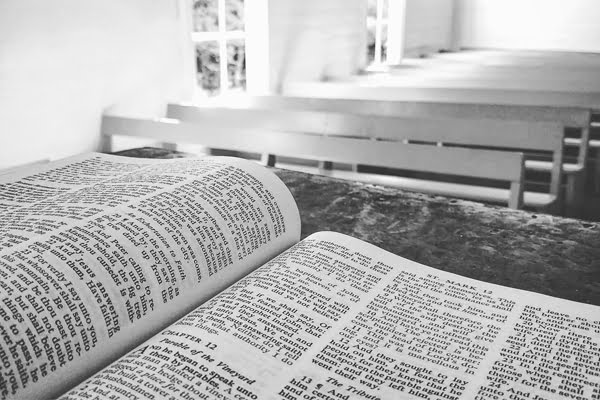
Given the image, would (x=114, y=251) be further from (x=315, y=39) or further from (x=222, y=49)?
(x=315, y=39)

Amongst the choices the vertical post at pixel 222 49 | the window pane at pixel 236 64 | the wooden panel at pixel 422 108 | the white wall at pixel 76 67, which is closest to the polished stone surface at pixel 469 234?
the white wall at pixel 76 67

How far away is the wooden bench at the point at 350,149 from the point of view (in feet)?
6.22

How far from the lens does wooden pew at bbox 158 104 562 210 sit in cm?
236

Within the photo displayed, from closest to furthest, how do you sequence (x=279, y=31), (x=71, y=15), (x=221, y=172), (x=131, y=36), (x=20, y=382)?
1. (x=20, y=382)
2. (x=221, y=172)
3. (x=71, y=15)
4. (x=131, y=36)
5. (x=279, y=31)

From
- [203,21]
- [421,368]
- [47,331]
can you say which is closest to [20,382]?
[47,331]

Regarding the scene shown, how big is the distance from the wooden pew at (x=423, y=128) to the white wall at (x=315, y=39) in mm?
1406

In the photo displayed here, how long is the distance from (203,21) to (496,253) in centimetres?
318

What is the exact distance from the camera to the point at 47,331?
19.1 inches

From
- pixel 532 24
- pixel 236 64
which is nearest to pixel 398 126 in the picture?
pixel 236 64

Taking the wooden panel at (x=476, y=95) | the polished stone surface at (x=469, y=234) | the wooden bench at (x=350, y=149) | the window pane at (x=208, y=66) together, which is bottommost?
the wooden bench at (x=350, y=149)

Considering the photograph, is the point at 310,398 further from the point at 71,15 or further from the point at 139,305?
the point at 71,15

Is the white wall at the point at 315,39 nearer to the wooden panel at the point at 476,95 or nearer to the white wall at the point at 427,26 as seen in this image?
the wooden panel at the point at 476,95

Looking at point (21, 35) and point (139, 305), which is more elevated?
point (21, 35)

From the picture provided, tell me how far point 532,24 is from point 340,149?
8276 millimetres
